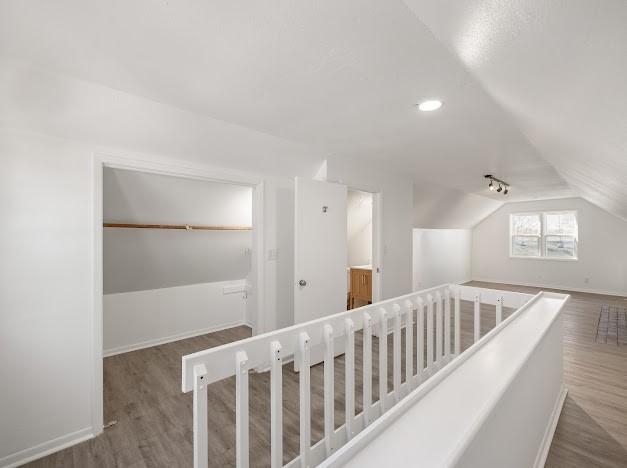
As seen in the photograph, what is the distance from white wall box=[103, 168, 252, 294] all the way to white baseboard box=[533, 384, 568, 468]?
3.20 m

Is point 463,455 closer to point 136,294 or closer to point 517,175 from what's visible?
point 136,294

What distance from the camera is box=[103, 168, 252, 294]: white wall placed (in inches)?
112

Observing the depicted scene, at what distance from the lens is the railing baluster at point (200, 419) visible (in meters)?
1.00

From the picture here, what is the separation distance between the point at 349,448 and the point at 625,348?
454 cm

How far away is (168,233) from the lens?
3326 millimetres

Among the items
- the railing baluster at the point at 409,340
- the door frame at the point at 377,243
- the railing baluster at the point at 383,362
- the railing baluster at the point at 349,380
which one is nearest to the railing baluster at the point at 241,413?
the railing baluster at the point at 349,380

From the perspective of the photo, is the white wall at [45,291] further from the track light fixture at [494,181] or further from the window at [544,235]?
the window at [544,235]

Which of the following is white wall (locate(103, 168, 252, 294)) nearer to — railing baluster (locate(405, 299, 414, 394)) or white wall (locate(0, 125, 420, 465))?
white wall (locate(0, 125, 420, 465))

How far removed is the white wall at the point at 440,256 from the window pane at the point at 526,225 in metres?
1.05

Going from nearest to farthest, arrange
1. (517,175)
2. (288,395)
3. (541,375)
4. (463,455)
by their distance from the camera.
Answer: (463,455) < (541,375) < (288,395) < (517,175)

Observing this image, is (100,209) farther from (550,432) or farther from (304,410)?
(550,432)

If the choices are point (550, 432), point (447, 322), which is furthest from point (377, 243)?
point (550, 432)

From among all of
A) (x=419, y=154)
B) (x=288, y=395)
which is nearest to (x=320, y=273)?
(x=288, y=395)

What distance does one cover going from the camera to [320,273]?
296 cm
